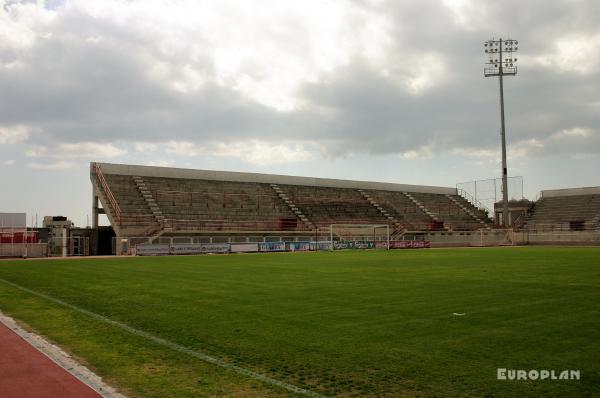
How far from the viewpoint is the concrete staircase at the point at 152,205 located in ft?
154

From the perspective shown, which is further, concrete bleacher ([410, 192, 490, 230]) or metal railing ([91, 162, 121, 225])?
concrete bleacher ([410, 192, 490, 230])

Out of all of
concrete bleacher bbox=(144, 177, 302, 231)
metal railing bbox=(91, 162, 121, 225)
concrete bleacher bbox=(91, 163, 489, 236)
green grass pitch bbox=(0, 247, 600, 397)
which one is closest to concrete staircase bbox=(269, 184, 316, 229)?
concrete bleacher bbox=(91, 163, 489, 236)

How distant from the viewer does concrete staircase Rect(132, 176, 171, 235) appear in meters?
47.0

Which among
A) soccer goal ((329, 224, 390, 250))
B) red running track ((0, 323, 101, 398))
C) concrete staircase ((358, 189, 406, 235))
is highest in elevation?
concrete staircase ((358, 189, 406, 235))

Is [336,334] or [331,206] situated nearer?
[336,334]

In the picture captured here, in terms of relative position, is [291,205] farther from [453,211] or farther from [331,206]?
[453,211]

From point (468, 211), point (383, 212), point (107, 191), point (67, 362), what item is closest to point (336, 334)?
point (67, 362)

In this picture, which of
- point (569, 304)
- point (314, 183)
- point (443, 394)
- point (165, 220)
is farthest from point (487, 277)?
point (314, 183)

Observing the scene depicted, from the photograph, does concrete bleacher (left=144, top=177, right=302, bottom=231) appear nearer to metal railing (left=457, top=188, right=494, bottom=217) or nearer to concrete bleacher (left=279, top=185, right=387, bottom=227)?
concrete bleacher (left=279, top=185, right=387, bottom=227)

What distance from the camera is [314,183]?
71812 millimetres

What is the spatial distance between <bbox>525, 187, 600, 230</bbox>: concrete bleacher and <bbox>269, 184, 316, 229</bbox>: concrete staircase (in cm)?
3303

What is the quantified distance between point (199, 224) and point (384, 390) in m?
46.6

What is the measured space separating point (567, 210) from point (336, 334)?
73792mm

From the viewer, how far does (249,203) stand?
5934 cm
